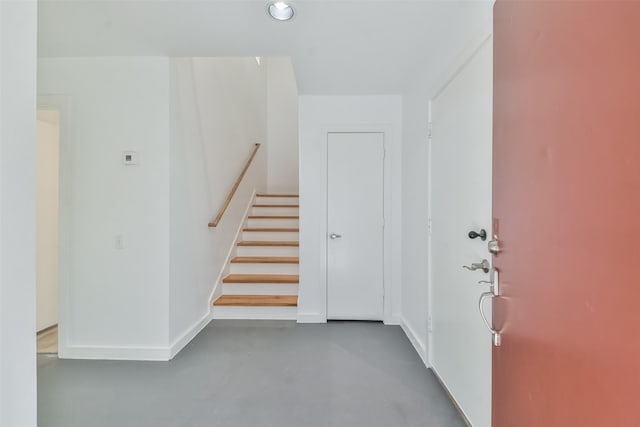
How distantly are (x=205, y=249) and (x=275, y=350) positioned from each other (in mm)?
1216

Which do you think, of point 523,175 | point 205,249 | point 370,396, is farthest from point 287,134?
point 523,175

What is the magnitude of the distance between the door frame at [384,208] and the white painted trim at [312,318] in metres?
0.02

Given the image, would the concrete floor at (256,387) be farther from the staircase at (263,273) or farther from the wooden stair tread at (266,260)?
the wooden stair tread at (266,260)

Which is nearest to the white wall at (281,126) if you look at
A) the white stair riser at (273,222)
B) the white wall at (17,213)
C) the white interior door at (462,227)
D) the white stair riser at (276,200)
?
the white stair riser at (276,200)

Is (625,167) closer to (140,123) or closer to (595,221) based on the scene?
(595,221)

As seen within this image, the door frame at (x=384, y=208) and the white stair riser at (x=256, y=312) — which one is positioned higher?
the door frame at (x=384, y=208)

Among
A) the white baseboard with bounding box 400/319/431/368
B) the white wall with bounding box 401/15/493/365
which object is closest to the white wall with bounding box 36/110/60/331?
the white wall with bounding box 401/15/493/365

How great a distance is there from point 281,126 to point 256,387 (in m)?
4.60

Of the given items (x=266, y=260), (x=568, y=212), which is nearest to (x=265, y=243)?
(x=266, y=260)

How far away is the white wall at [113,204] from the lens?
91.9 inches

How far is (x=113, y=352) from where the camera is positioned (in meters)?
2.37

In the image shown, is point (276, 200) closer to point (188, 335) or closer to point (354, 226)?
point (354, 226)

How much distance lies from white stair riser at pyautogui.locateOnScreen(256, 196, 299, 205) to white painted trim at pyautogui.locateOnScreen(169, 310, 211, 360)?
2141 mm

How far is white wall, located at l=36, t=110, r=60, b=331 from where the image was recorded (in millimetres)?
2916
